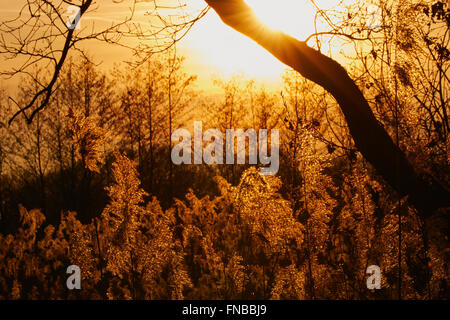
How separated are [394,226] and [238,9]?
115 inches

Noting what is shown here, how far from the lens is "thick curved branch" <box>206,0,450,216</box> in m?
4.90

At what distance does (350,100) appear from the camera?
5180 mm

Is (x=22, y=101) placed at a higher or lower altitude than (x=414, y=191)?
higher

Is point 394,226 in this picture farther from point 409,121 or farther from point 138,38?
point 138,38

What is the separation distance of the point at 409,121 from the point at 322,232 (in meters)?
1.56

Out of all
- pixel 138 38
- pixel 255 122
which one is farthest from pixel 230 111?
pixel 138 38

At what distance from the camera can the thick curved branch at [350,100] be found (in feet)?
16.1
